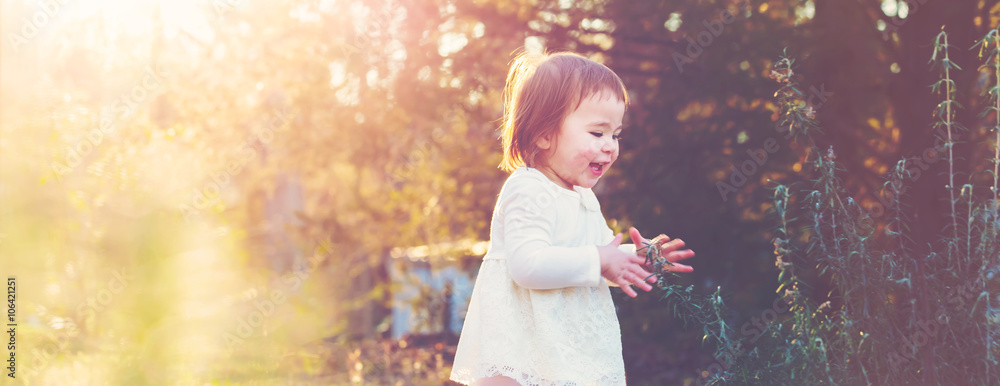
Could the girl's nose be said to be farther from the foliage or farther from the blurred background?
the blurred background

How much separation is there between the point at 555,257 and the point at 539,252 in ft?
0.15

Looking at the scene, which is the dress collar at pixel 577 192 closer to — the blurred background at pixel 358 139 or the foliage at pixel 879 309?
the foliage at pixel 879 309

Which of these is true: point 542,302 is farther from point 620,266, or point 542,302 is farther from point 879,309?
point 879,309

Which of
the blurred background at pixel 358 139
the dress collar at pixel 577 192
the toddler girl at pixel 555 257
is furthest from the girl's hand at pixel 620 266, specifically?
the blurred background at pixel 358 139

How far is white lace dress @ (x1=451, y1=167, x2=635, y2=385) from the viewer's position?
6.94 feet

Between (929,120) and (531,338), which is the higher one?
(929,120)

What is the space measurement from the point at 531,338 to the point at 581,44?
3631 mm

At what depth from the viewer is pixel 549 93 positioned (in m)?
2.30

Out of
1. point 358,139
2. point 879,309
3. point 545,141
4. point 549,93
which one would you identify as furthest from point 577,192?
point 358,139

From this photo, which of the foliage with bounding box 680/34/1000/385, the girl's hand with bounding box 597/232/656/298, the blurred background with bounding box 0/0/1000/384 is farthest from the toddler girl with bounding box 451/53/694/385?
the blurred background with bounding box 0/0/1000/384

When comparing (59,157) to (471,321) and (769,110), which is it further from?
(769,110)

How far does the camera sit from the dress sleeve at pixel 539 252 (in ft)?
6.88

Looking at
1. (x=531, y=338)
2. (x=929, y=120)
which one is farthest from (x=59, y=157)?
(x=929, y=120)

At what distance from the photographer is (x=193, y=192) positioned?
11.7ft
